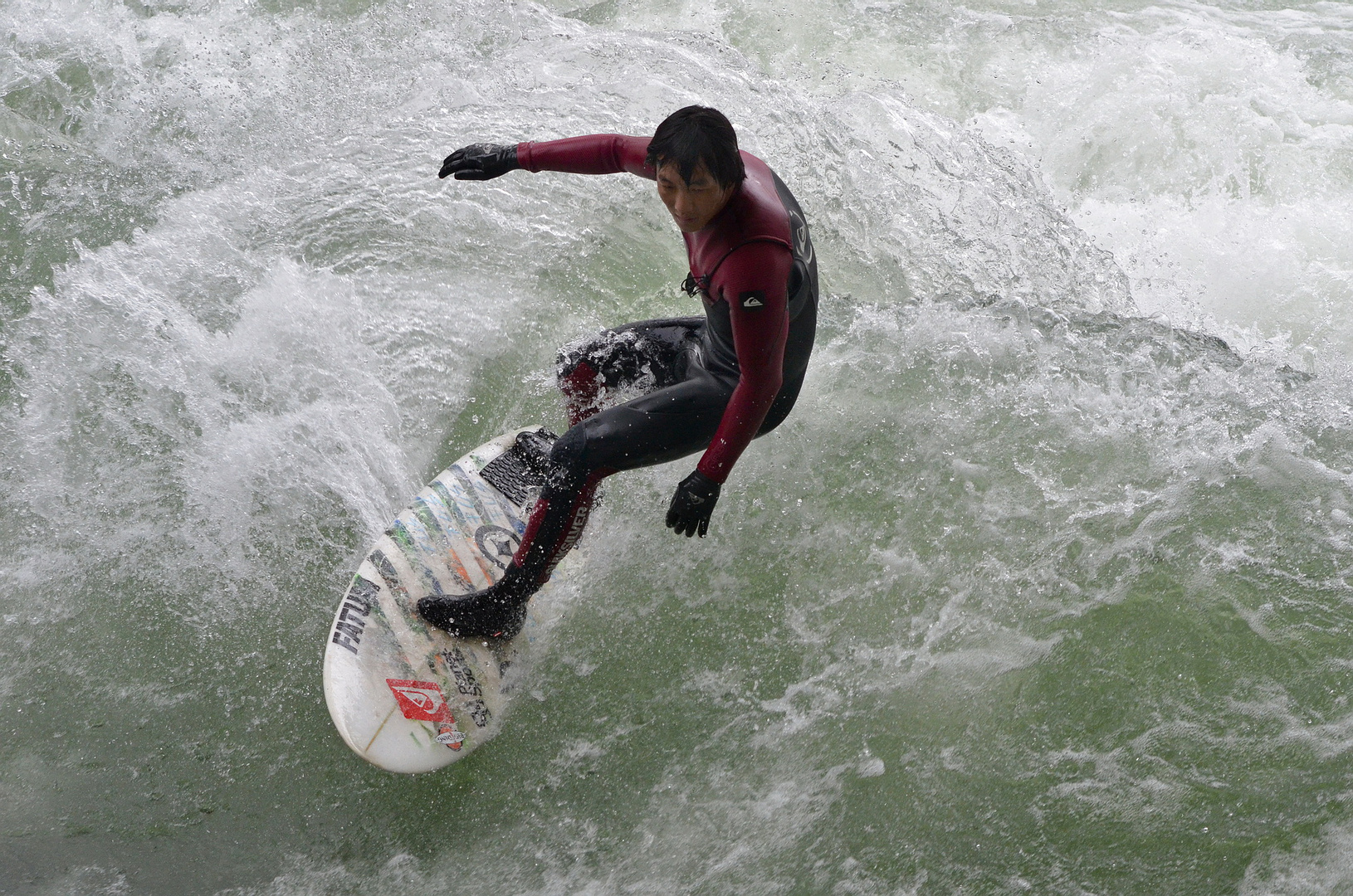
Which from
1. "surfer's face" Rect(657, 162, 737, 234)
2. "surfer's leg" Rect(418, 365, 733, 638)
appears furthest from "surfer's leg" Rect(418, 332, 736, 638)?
"surfer's face" Rect(657, 162, 737, 234)

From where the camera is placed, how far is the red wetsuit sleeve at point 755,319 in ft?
7.92

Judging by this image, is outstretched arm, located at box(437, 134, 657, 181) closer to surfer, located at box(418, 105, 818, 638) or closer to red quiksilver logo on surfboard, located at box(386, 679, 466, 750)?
surfer, located at box(418, 105, 818, 638)

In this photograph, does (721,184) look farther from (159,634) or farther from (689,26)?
(689,26)

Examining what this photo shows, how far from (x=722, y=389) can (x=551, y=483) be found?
57cm

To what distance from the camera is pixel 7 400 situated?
3.99 meters

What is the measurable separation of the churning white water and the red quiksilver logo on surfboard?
18cm

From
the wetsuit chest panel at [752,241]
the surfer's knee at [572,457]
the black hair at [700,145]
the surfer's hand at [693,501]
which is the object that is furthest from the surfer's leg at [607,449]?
the black hair at [700,145]

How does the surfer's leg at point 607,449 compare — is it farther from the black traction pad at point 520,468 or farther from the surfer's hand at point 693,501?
the black traction pad at point 520,468

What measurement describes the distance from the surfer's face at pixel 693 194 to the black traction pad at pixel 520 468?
5.01ft

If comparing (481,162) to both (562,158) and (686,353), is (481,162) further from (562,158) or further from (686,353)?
(686,353)

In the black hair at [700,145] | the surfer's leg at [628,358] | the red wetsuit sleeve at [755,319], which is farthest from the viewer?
the surfer's leg at [628,358]

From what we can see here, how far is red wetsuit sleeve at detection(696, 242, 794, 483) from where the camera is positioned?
2414mm

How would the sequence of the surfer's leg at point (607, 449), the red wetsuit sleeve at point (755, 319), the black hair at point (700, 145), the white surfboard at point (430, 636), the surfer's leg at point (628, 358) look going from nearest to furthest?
the black hair at point (700, 145) → the red wetsuit sleeve at point (755, 319) → the surfer's leg at point (607, 449) → the white surfboard at point (430, 636) → the surfer's leg at point (628, 358)

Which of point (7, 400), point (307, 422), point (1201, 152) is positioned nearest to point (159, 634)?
point (307, 422)
